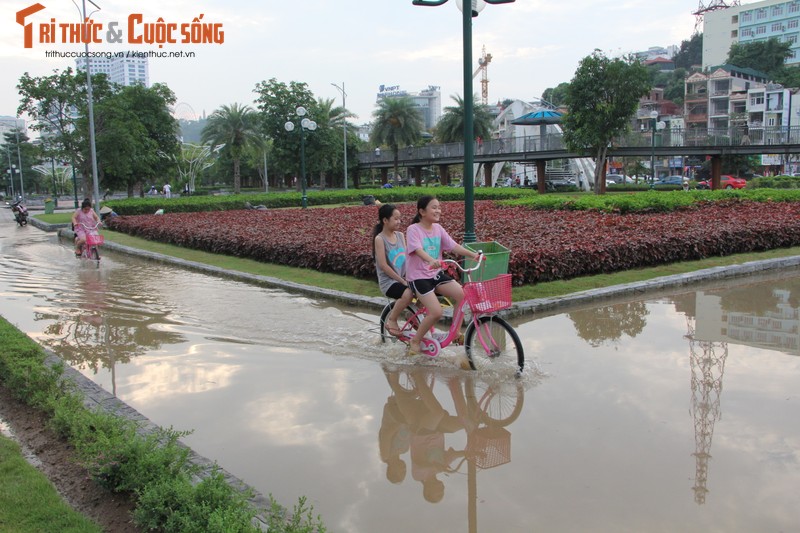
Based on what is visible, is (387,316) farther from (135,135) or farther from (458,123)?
(458,123)

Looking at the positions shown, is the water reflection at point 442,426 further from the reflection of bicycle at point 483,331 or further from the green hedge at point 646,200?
the green hedge at point 646,200

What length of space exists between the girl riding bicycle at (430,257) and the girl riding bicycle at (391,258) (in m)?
0.33

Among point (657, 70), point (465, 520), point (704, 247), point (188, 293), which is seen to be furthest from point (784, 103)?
point (465, 520)

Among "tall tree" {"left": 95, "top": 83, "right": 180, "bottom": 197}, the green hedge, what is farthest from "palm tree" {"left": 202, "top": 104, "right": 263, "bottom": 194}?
the green hedge

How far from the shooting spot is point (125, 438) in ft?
13.9

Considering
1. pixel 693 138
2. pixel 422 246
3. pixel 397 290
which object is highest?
pixel 693 138

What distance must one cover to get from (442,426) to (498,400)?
2.35 feet

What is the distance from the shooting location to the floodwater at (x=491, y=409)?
394cm

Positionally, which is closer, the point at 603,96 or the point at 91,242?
the point at 91,242

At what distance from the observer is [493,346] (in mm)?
6195

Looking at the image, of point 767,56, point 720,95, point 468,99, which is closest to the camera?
point 468,99

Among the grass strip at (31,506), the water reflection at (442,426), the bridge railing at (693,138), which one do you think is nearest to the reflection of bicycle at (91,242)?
the water reflection at (442,426)

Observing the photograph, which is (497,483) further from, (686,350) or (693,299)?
(693,299)

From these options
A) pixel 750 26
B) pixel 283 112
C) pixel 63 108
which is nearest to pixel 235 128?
pixel 283 112
